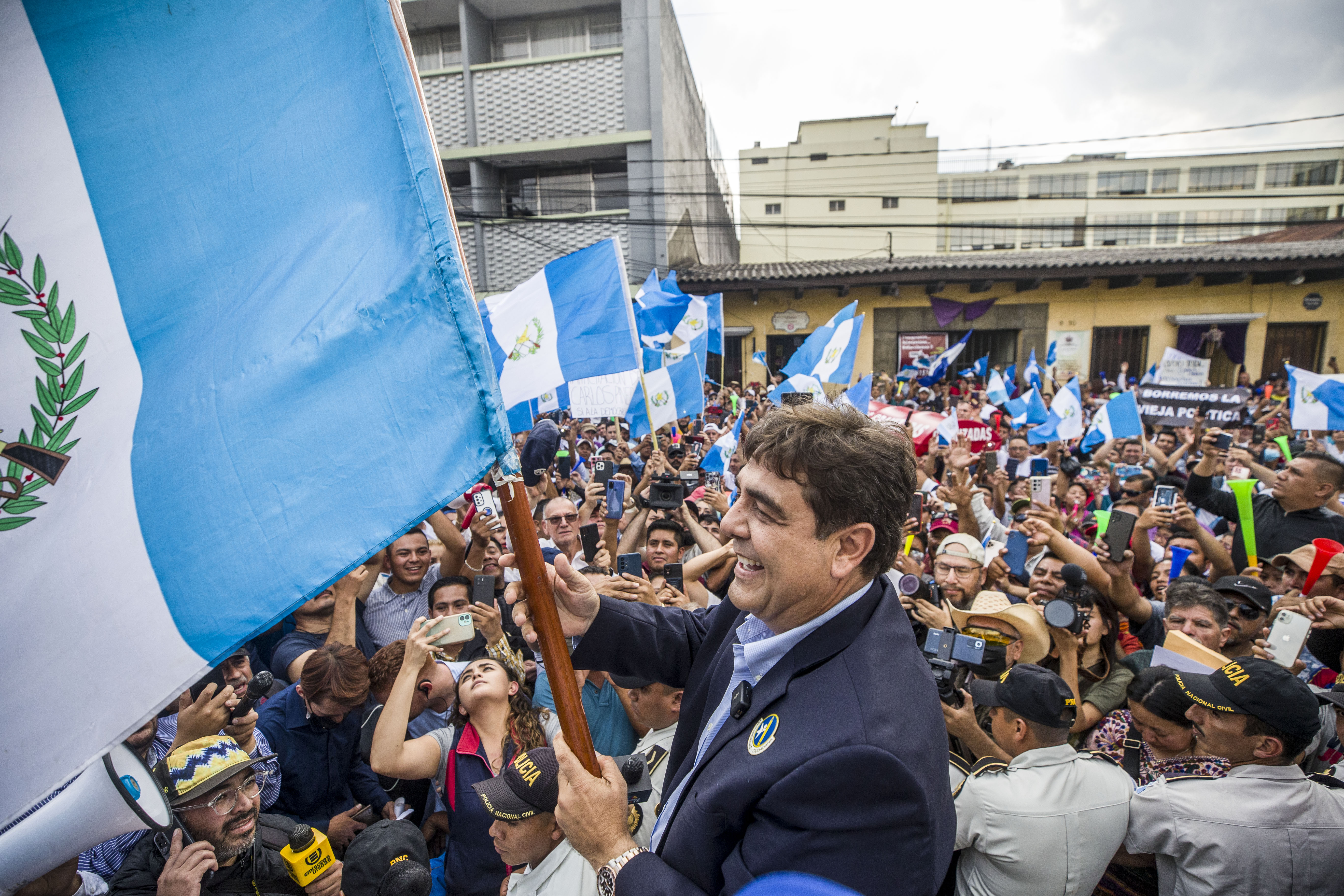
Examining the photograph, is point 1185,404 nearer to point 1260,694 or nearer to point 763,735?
point 1260,694

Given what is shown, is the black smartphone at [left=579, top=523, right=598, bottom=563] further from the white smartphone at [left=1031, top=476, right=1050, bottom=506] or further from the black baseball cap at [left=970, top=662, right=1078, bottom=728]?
the white smartphone at [left=1031, top=476, right=1050, bottom=506]

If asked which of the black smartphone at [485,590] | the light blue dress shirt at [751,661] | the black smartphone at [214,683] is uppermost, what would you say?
the light blue dress shirt at [751,661]

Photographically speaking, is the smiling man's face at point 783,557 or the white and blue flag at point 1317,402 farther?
the white and blue flag at point 1317,402

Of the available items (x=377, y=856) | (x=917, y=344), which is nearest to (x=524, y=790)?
(x=377, y=856)

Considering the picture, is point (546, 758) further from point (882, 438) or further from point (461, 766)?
point (882, 438)

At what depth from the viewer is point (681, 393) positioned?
8.89 m

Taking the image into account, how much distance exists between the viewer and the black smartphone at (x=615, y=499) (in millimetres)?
5461

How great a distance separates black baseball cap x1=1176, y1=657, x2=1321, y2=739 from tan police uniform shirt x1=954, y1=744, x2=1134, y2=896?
1.36 feet

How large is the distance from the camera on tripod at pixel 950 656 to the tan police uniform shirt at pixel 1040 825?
34cm

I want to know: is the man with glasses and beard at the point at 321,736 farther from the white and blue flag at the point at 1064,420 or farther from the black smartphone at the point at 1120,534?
the white and blue flag at the point at 1064,420

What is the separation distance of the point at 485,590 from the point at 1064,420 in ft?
27.0

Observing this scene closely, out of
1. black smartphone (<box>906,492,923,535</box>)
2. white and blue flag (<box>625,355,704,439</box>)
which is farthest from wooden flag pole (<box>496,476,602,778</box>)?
white and blue flag (<box>625,355,704,439</box>)

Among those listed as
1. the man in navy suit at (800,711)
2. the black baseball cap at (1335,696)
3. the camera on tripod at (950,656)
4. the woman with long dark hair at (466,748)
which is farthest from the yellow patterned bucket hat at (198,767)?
the black baseball cap at (1335,696)

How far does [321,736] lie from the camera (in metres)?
3.11
